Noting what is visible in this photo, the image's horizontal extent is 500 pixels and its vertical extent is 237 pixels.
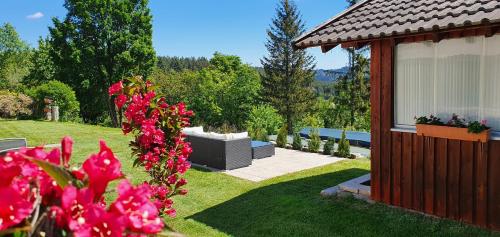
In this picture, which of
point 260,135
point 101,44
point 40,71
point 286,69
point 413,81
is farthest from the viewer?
point 40,71

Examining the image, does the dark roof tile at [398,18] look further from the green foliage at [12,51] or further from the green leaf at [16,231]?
the green foliage at [12,51]

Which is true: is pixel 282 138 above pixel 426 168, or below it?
below

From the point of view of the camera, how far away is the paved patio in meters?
9.54

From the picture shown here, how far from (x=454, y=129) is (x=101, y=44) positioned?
30.0 metres

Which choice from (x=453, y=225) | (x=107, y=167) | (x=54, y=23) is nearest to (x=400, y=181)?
(x=453, y=225)

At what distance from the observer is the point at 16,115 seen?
2234 cm

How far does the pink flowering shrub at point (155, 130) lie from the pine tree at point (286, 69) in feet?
77.6

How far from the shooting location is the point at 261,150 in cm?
Answer: 1159

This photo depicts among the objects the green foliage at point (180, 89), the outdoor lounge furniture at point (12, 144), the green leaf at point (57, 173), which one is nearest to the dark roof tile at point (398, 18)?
the green leaf at point (57, 173)

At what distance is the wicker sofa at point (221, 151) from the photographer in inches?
395

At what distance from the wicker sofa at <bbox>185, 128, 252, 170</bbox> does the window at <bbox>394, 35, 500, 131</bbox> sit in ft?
16.0

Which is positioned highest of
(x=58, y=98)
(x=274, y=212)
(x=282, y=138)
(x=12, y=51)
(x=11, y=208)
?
(x=12, y=51)

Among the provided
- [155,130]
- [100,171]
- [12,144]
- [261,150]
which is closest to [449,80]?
[155,130]

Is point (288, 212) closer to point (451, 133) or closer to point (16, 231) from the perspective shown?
point (451, 133)
